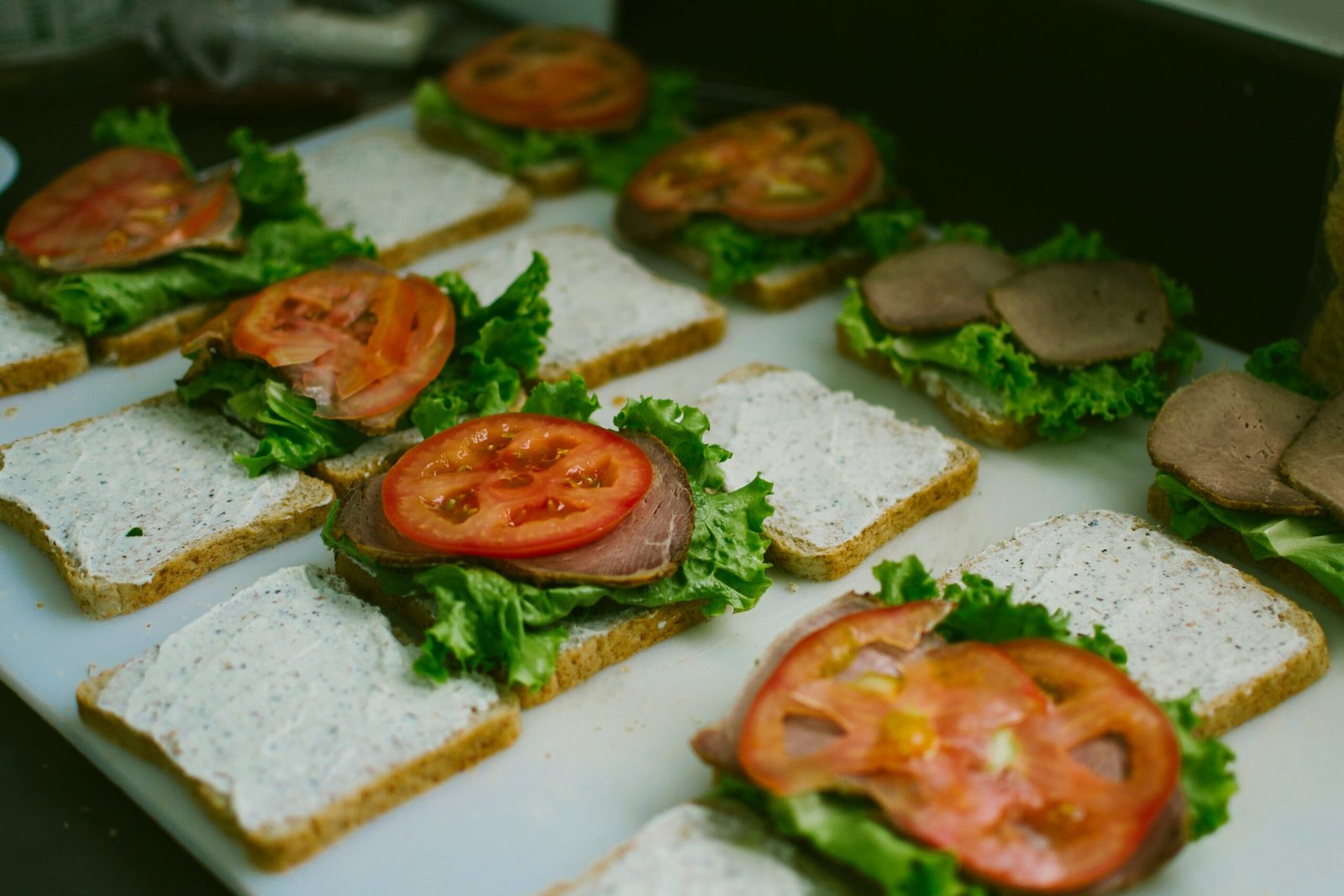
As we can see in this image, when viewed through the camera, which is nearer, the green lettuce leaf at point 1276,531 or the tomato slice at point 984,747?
the tomato slice at point 984,747

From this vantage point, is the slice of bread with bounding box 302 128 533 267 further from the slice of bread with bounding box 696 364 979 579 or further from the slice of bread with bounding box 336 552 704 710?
the slice of bread with bounding box 336 552 704 710

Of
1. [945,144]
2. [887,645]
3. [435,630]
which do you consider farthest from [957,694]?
[945,144]

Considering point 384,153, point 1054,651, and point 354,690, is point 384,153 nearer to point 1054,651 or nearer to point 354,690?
point 354,690

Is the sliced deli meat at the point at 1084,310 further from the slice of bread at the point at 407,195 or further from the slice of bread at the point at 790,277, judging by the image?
the slice of bread at the point at 407,195

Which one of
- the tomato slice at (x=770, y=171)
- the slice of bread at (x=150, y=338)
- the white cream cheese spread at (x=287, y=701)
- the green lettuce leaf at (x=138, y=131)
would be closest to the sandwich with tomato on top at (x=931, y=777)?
the white cream cheese spread at (x=287, y=701)

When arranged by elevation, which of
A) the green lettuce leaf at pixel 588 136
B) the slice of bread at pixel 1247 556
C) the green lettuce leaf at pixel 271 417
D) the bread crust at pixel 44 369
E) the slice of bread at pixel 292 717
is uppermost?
the green lettuce leaf at pixel 588 136

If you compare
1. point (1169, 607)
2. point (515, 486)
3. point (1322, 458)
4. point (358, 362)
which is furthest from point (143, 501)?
point (1322, 458)

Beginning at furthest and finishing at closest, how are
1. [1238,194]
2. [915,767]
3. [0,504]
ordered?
1. [1238,194]
2. [0,504]
3. [915,767]
